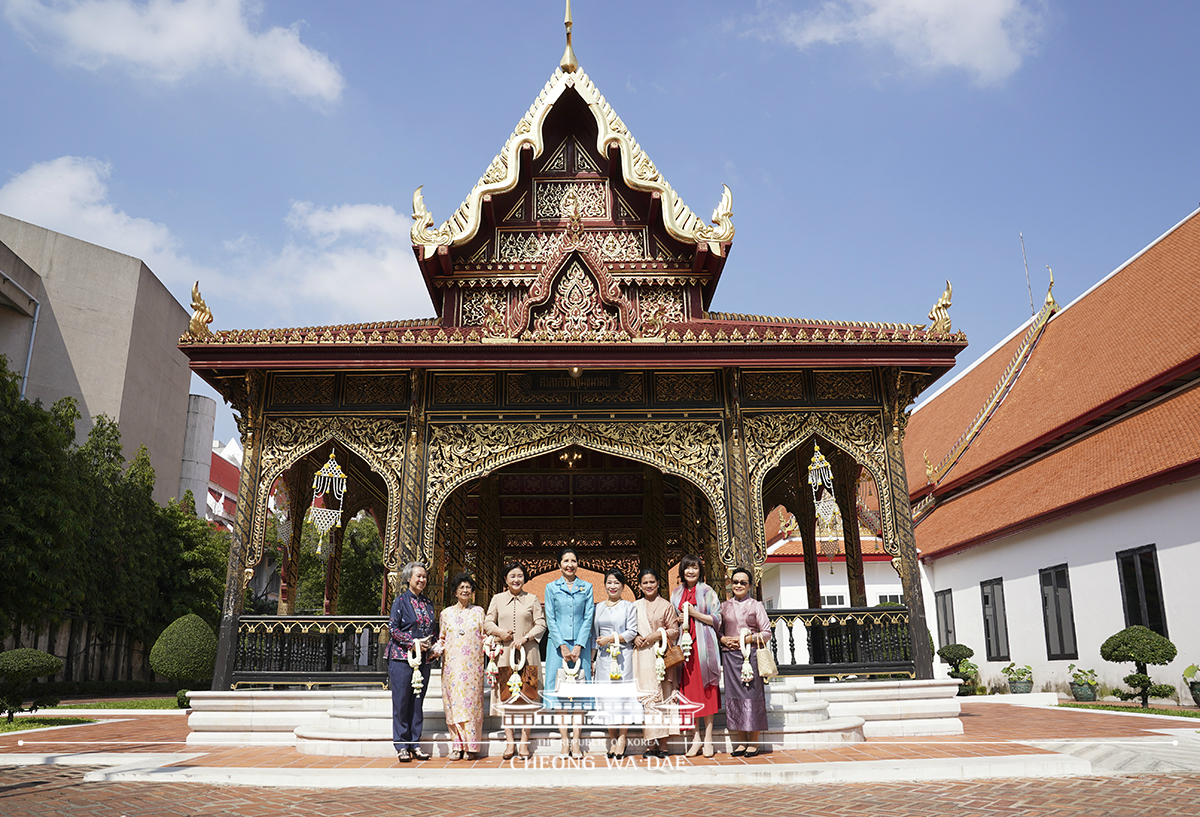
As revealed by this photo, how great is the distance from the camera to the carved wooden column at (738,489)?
9.57m

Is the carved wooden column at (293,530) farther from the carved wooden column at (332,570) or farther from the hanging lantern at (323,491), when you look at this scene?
the hanging lantern at (323,491)

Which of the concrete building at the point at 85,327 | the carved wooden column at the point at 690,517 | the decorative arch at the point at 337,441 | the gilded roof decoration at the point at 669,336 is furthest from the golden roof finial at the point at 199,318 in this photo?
the concrete building at the point at 85,327

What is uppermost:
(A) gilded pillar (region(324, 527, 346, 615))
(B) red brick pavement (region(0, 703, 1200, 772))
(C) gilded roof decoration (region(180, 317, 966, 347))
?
(C) gilded roof decoration (region(180, 317, 966, 347))

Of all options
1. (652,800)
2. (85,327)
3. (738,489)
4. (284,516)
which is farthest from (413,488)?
(85,327)

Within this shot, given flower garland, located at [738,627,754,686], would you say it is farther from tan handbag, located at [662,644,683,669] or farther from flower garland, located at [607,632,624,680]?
flower garland, located at [607,632,624,680]

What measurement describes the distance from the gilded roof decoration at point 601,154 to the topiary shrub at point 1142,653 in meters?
7.80

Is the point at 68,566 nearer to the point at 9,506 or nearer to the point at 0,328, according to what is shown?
the point at 9,506

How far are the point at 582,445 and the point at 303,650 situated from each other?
13.0 ft

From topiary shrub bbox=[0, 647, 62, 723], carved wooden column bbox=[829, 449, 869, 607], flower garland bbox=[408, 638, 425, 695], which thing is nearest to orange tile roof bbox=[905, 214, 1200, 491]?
carved wooden column bbox=[829, 449, 869, 607]

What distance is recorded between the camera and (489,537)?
14.9 meters

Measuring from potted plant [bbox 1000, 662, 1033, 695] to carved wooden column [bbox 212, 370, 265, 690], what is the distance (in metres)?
12.8

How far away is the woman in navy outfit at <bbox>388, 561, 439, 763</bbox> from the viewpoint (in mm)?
6602

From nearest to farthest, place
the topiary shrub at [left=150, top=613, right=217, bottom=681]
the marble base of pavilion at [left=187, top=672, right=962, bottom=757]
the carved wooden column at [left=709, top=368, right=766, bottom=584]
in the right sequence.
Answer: the marble base of pavilion at [left=187, top=672, right=962, bottom=757] < the carved wooden column at [left=709, top=368, right=766, bottom=584] < the topiary shrub at [left=150, top=613, right=217, bottom=681]

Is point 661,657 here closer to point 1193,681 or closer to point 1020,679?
point 1193,681
